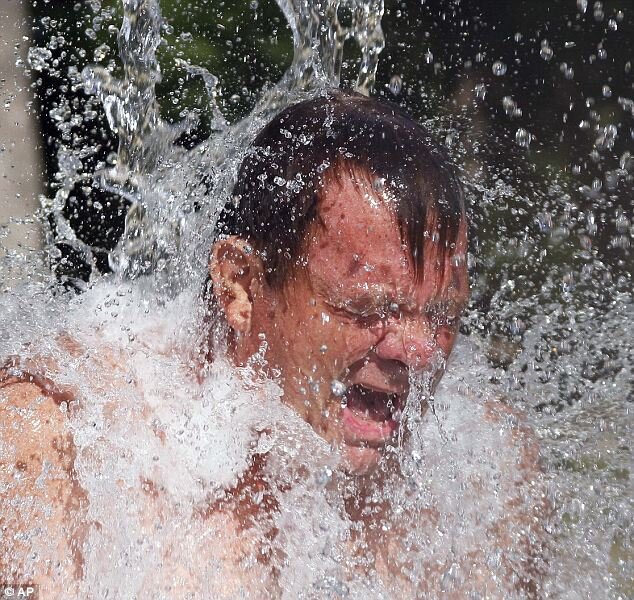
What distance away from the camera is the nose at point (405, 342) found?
187 cm

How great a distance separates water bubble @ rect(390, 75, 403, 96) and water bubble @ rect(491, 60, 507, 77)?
61 centimetres

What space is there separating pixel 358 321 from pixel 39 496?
2.42 ft

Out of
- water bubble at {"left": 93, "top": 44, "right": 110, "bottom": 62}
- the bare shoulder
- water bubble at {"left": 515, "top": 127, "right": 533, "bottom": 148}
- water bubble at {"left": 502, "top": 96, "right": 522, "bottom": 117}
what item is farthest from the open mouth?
water bubble at {"left": 93, "top": 44, "right": 110, "bottom": 62}

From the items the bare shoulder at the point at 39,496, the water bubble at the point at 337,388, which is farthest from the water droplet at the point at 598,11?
the bare shoulder at the point at 39,496

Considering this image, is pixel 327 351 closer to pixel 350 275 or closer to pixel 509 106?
pixel 350 275

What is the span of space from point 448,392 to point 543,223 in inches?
89.7

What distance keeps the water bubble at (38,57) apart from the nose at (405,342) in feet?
12.6

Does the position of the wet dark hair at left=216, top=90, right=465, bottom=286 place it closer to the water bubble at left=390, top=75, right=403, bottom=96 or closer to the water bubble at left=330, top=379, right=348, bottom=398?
the water bubble at left=330, top=379, right=348, bottom=398

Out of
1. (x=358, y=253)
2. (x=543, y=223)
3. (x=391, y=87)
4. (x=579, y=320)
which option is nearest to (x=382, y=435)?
(x=358, y=253)

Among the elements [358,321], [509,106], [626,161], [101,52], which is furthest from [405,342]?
[626,161]

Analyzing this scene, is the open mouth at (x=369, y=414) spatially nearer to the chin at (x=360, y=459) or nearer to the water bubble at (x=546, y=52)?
the chin at (x=360, y=459)

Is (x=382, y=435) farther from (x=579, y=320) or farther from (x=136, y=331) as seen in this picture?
(x=579, y=320)

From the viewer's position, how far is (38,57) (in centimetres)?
519

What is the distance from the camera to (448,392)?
7.89ft
